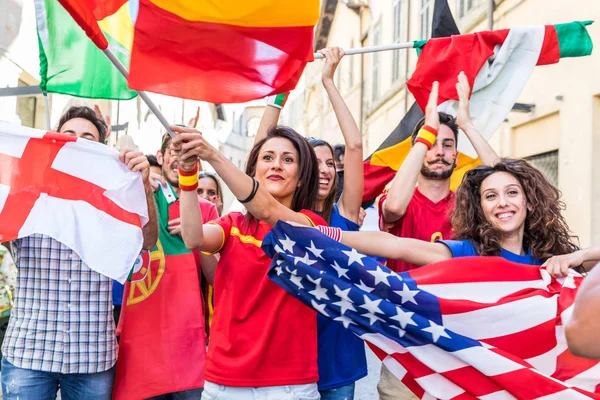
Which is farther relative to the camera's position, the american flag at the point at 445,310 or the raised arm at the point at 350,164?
the raised arm at the point at 350,164

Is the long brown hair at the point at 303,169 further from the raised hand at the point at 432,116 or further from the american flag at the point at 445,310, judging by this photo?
the raised hand at the point at 432,116

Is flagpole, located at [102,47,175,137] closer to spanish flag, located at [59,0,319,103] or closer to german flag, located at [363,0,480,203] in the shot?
spanish flag, located at [59,0,319,103]

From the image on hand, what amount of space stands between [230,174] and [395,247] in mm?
794

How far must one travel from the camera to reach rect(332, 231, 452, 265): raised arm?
10.1 feet

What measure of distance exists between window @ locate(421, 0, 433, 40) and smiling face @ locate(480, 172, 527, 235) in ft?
36.6

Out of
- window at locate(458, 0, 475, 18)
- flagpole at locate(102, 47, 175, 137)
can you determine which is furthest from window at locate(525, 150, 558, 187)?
flagpole at locate(102, 47, 175, 137)

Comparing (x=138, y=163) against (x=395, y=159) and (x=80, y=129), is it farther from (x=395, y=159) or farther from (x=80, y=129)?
(x=395, y=159)

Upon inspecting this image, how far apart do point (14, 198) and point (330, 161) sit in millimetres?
1579

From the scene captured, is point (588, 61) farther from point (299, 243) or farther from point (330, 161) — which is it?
point (299, 243)

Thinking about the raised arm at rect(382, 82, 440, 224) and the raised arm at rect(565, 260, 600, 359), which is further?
the raised arm at rect(382, 82, 440, 224)

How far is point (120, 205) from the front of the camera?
3.52m

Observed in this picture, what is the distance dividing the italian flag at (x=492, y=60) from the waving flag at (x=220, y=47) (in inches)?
76.8

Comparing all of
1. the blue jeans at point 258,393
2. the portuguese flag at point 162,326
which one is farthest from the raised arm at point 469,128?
the portuguese flag at point 162,326

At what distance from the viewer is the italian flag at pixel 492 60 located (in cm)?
466
